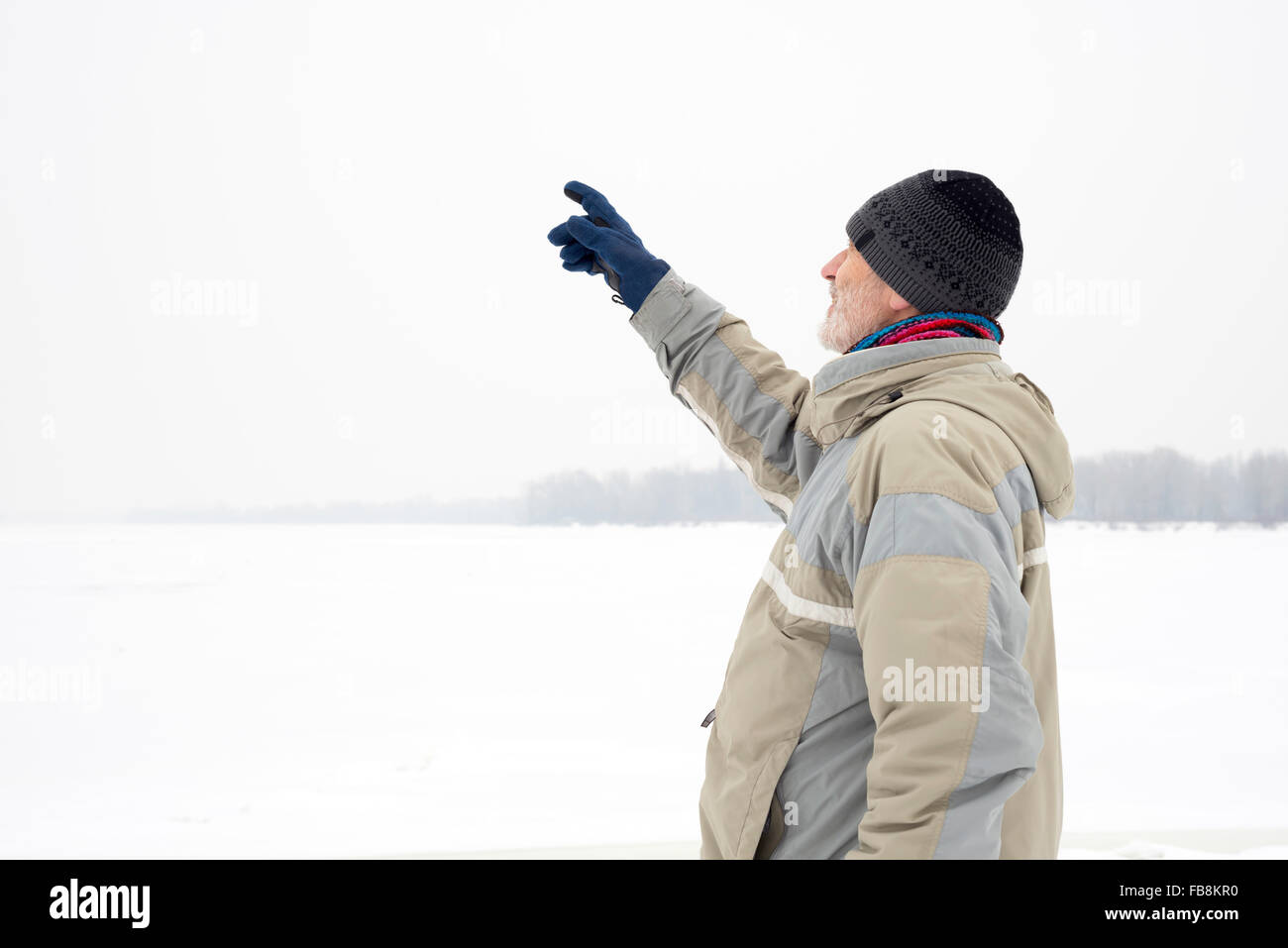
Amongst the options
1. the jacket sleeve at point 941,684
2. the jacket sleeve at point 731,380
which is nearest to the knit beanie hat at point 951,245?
the jacket sleeve at point 731,380

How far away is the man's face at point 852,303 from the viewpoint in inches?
40.3

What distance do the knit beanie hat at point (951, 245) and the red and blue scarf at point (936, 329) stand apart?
1 cm

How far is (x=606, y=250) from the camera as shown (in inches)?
48.1

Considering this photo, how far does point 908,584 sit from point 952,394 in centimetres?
22

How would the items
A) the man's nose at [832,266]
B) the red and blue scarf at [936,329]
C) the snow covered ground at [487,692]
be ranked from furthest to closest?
the snow covered ground at [487,692], the man's nose at [832,266], the red and blue scarf at [936,329]

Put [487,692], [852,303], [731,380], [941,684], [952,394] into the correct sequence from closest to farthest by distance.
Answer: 1. [941,684]
2. [952,394]
3. [852,303]
4. [731,380]
5. [487,692]

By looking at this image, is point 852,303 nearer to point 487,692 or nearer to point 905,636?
point 905,636

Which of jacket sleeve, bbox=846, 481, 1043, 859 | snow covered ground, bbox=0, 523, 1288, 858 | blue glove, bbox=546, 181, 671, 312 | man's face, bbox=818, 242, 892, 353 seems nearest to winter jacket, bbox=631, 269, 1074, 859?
jacket sleeve, bbox=846, 481, 1043, 859

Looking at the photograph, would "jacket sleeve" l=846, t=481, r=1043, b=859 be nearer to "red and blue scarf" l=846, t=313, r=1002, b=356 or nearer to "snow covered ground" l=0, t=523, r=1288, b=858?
"red and blue scarf" l=846, t=313, r=1002, b=356

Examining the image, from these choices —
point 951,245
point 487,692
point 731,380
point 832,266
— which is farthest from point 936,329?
point 487,692

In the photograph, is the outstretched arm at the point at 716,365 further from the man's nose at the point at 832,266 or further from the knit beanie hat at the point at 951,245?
the knit beanie hat at the point at 951,245

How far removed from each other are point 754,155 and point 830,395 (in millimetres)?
16941

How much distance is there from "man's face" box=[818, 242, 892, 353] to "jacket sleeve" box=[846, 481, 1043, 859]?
376 mm
